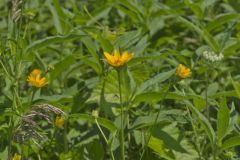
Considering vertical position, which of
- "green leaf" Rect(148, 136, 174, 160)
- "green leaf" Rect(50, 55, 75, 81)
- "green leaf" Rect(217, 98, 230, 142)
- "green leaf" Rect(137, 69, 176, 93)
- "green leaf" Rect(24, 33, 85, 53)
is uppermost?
"green leaf" Rect(24, 33, 85, 53)

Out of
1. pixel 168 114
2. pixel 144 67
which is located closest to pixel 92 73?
pixel 144 67

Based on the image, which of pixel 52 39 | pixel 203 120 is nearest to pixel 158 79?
pixel 203 120

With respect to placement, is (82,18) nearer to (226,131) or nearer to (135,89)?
A: (135,89)

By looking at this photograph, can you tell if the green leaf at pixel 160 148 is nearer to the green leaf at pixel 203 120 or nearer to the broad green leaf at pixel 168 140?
the broad green leaf at pixel 168 140

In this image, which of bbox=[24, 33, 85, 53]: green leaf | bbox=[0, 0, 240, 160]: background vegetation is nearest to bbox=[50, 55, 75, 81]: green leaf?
bbox=[0, 0, 240, 160]: background vegetation

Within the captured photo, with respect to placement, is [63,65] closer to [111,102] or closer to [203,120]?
[111,102]

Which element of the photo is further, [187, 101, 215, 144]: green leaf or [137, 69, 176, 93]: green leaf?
[137, 69, 176, 93]: green leaf

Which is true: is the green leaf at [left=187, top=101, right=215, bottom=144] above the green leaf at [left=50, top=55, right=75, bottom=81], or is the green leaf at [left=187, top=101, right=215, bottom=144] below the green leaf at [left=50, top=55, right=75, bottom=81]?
below

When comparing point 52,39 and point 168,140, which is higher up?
point 52,39

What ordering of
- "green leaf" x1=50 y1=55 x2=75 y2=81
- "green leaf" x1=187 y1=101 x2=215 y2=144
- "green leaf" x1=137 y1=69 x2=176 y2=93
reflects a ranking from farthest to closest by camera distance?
"green leaf" x1=50 y1=55 x2=75 y2=81 < "green leaf" x1=137 y1=69 x2=176 y2=93 < "green leaf" x1=187 y1=101 x2=215 y2=144

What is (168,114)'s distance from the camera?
1.99 m

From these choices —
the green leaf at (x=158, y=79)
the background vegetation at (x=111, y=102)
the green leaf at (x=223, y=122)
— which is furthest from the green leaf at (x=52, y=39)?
the green leaf at (x=223, y=122)

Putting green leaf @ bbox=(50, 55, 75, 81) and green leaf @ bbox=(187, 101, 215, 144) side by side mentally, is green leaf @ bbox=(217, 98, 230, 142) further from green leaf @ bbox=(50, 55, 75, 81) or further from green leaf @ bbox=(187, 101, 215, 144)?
green leaf @ bbox=(50, 55, 75, 81)

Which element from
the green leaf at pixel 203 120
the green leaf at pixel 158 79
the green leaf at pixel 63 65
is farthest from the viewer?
the green leaf at pixel 63 65
